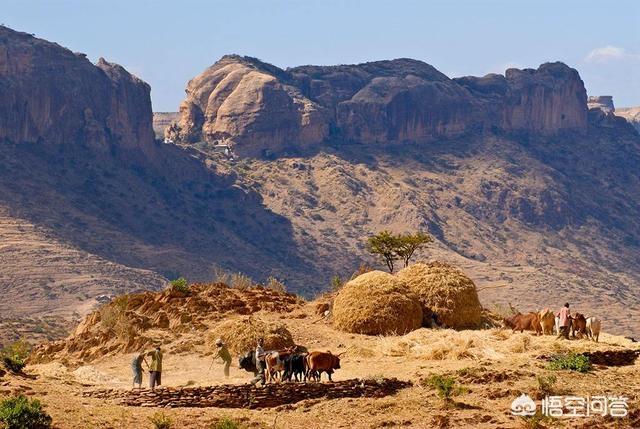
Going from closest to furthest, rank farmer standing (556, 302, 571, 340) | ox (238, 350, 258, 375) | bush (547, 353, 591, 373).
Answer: bush (547, 353, 591, 373)
ox (238, 350, 258, 375)
farmer standing (556, 302, 571, 340)

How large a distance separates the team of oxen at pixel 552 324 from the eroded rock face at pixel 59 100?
96.3 metres

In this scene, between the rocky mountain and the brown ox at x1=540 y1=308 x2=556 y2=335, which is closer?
the brown ox at x1=540 y1=308 x2=556 y2=335

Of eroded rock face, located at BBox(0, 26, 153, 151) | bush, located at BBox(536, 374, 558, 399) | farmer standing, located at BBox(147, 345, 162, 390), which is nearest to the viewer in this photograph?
bush, located at BBox(536, 374, 558, 399)

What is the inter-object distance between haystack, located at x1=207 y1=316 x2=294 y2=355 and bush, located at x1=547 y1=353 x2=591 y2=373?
6.40 m

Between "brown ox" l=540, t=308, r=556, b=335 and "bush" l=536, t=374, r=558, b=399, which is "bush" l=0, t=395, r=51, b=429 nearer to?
"bush" l=536, t=374, r=558, b=399

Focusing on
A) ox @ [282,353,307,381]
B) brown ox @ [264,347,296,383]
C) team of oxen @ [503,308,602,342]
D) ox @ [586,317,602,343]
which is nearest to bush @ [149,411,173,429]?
brown ox @ [264,347,296,383]

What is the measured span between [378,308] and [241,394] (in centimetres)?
845

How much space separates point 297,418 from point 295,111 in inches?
5181

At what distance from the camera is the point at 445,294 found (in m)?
34.1

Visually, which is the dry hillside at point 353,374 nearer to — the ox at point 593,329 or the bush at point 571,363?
the bush at point 571,363

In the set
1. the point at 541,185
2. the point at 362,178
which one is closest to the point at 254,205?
the point at 362,178

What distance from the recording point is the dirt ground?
2369cm

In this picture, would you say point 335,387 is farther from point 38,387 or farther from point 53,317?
point 53,317

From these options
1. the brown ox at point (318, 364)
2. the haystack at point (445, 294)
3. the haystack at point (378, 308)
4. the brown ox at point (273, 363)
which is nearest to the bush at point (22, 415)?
the brown ox at point (273, 363)
